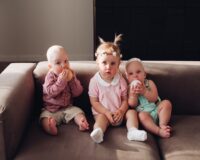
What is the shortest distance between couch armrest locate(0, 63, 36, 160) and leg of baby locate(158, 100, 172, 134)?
0.72m

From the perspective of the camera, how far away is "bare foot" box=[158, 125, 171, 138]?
201 cm

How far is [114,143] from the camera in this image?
6.26 feet

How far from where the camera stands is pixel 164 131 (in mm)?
2023

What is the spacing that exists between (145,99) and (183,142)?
38 centimetres

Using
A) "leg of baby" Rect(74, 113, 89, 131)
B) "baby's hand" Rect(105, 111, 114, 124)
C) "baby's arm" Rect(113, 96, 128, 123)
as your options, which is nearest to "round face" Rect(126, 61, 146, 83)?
"baby's arm" Rect(113, 96, 128, 123)

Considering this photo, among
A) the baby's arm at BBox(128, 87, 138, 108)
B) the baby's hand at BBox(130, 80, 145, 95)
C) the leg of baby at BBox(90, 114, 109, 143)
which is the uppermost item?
the baby's hand at BBox(130, 80, 145, 95)

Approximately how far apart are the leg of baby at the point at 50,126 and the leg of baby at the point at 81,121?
0.42 ft

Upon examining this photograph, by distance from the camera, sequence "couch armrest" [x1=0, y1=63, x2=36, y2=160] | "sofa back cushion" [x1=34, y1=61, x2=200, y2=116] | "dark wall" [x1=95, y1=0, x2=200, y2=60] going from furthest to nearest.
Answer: "dark wall" [x1=95, y1=0, x2=200, y2=60], "sofa back cushion" [x1=34, y1=61, x2=200, y2=116], "couch armrest" [x1=0, y1=63, x2=36, y2=160]

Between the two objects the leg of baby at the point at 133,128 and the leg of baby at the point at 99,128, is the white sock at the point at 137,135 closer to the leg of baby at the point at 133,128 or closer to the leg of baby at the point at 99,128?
the leg of baby at the point at 133,128

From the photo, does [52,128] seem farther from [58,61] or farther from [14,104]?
[58,61]

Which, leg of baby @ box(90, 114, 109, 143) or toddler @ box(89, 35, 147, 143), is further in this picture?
toddler @ box(89, 35, 147, 143)

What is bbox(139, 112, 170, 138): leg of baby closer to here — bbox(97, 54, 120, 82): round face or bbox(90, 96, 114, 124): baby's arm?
bbox(90, 96, 114, 124): baby's arm

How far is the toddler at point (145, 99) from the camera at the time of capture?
2121mm

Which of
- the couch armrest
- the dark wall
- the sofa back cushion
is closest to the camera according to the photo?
the couch armrest
